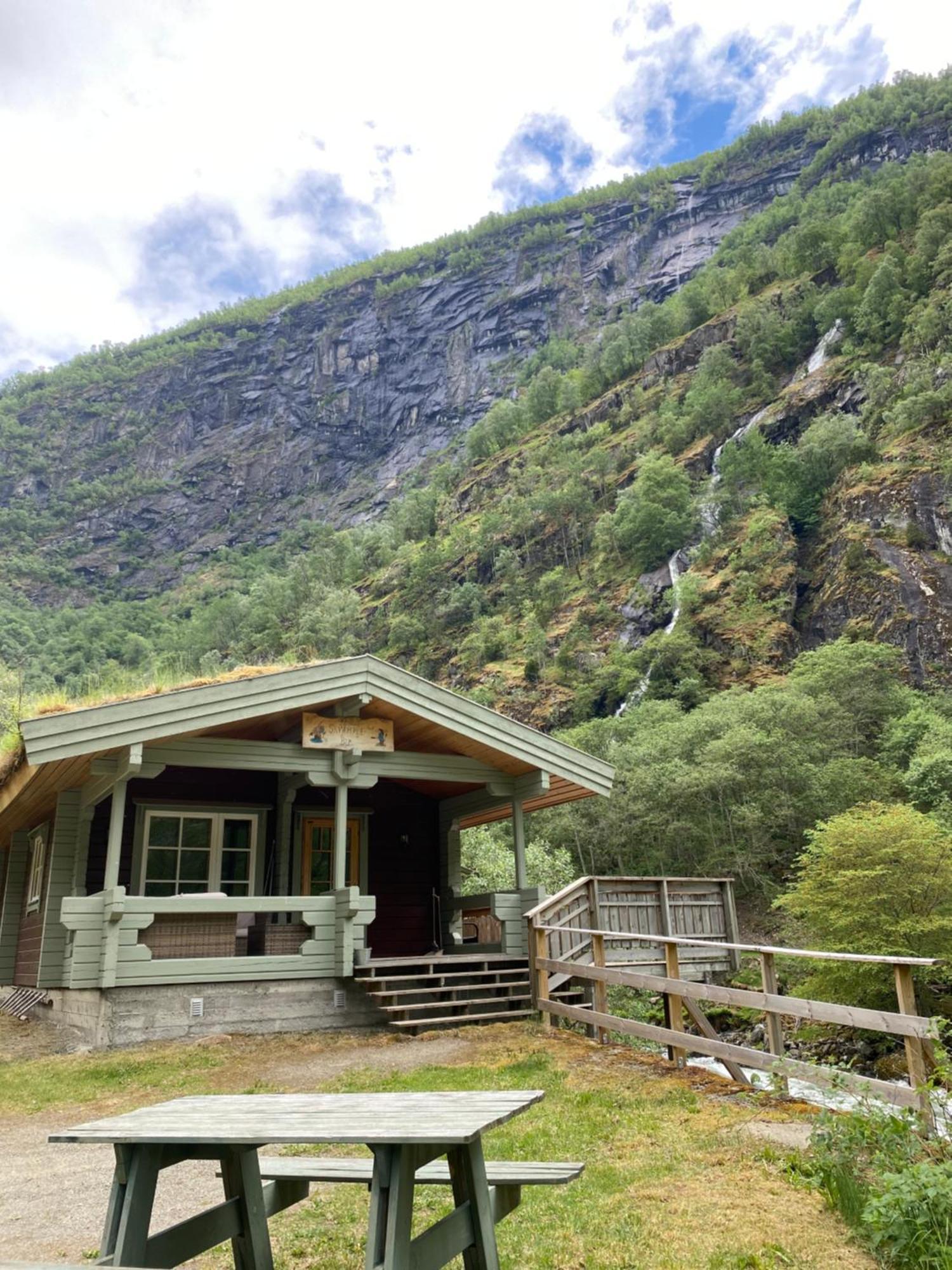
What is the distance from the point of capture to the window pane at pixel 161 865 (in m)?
12.3

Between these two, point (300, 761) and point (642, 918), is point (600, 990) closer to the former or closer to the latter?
point (642, 918)

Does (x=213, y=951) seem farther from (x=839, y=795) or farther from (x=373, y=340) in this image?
(x=373, y=340)

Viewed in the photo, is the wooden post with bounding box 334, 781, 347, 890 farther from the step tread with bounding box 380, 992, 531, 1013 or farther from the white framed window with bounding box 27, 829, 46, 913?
the white framed window with bounding box 27, 829, 46, 913

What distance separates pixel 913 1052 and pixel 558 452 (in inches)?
2830

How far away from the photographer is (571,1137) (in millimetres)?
5887

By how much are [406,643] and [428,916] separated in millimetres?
49072

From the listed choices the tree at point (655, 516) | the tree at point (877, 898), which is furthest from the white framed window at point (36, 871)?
the tree at point (655, 516)

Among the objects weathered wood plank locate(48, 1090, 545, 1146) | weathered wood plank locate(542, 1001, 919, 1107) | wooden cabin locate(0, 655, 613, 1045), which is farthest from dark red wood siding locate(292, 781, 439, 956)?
weathered wood plank locate(48, 1090, 545, 1146)

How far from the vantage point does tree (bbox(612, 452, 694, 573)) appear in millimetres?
56000

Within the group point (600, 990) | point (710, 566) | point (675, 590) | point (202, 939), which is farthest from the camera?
point (710, 566)

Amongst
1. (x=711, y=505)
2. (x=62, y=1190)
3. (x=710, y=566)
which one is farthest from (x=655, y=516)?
(x=62, y=1190)

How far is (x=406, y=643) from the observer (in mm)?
63375

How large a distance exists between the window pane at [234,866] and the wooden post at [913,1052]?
924cm

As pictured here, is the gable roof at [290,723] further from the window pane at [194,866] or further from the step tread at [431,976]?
the step tread at [431,976]
